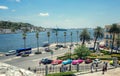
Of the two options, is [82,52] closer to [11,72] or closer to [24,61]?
[24,61]

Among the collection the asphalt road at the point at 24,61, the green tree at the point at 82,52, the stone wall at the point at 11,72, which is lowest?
the asphalt road at the point at 24,61

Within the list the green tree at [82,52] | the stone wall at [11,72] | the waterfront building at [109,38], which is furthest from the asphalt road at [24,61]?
the stone wall at [11,72]

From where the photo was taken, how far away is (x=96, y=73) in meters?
37.4

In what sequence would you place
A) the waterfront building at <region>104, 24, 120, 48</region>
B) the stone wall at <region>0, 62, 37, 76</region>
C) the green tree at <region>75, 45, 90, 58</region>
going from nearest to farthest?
1. the stone wall at <region>0, 62, 37, 76</region>
2. the green tree at <region>75, 45, 90, 58</region>
3. the waterfront building at <region>104, 24, 120, 48</region>

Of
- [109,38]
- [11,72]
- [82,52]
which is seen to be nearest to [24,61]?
[82,52]

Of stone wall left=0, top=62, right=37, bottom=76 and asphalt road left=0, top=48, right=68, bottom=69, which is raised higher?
stone wall left=0, top=62, right=37, bottom=76

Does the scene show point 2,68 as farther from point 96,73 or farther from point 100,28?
point 100,28

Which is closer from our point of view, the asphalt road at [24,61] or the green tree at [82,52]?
the asphalt road at [24,61]

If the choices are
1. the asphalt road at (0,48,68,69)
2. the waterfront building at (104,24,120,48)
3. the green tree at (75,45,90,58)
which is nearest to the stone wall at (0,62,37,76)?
the asphalt road at (0,48,68,69)

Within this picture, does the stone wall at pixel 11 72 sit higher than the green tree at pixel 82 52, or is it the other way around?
the stone wall at pixel 11 72

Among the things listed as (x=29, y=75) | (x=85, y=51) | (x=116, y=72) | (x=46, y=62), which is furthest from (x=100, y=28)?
(x=29, y=75)

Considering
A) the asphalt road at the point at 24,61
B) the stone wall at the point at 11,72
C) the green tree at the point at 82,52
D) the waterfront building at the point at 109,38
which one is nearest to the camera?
the stone wall at the point at 11,72

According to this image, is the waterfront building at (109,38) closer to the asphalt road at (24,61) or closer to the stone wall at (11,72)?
the asphalt road at (24,61)

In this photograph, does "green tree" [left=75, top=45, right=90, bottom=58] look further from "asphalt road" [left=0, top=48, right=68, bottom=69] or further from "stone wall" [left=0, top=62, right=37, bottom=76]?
"stone wall" [left=0, top=62, right=37, bottom=76]
